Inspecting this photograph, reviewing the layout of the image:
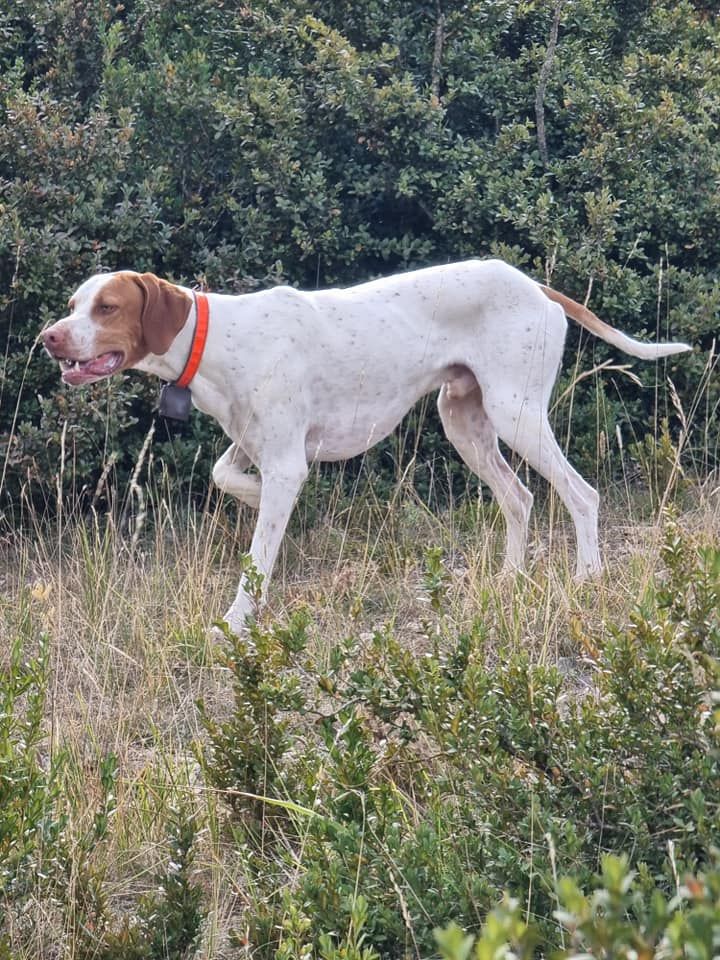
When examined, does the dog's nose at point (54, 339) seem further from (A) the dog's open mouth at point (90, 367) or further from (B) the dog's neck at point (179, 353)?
(B) the dog's neck at point (179, 353)

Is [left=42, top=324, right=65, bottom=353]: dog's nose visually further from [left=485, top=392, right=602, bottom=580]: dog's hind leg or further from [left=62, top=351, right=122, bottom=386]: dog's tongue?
[left=485, top=392, right=602, bottom=580]: dog's hind leg

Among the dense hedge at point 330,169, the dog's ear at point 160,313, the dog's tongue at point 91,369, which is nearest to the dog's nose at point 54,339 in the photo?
the dog's tongue at point 91,369

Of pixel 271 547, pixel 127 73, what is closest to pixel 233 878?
pixel 271 547

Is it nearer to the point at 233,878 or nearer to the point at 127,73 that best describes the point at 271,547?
the point at 233,878

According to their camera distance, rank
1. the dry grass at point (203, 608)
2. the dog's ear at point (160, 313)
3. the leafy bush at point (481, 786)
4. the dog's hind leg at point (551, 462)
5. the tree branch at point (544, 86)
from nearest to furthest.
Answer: the leafy bush at point (481, 786) < the dry grass at point (203, 608) < the dog's ear at point (160, 313) < the dog's hind leg at point (551, 462) < the tree branch at point (544, 86)

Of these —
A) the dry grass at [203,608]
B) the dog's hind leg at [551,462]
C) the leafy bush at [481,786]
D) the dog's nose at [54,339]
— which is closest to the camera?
the leafy bush at [481,786]

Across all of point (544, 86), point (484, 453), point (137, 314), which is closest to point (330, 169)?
point (544, 86)

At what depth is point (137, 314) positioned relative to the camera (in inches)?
187

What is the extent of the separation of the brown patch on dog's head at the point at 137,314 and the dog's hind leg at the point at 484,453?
130 cm

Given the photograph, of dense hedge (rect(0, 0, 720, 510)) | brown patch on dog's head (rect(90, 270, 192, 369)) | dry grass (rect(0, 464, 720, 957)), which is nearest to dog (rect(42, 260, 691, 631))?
brown patch on dog's head (rect(90, 270, 192, 369))

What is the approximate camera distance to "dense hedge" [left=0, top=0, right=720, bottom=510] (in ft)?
20.2

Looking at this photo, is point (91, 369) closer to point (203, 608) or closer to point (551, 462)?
point (203, 608)

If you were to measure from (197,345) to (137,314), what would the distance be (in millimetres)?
271

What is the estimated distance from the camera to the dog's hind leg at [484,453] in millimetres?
5621
